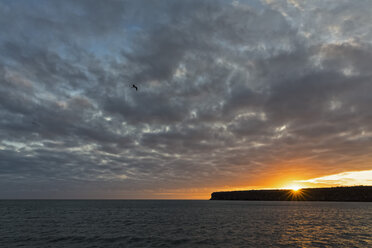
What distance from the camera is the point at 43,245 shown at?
41.5 meters

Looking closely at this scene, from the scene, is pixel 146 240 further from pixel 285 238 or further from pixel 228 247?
pixel 285 238

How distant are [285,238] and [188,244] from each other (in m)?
18.7

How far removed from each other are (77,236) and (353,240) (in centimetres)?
5090

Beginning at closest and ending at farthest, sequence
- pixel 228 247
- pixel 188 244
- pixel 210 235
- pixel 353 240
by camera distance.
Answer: pixel 228 247 → pixel 188 244 → pixel 353 240 → pixel 210 235

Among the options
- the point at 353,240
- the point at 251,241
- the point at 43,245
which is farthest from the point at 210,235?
the point at 43,245

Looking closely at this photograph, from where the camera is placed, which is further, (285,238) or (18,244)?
(285,238)

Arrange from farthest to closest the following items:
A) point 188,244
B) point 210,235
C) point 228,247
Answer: point 210,235 < point 188,244 < point 228,247

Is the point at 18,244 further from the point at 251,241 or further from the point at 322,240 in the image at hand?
the point at 322,240

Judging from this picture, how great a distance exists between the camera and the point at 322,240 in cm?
4450

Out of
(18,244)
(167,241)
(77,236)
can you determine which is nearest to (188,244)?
(167,241)

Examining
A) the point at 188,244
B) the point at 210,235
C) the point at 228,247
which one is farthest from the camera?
the point at 210,235

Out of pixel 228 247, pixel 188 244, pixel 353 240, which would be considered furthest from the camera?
pixel 353 240

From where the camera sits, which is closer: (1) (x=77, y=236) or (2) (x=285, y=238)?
(2) (x=285, y=238)

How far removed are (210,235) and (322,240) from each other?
65.1 ft
